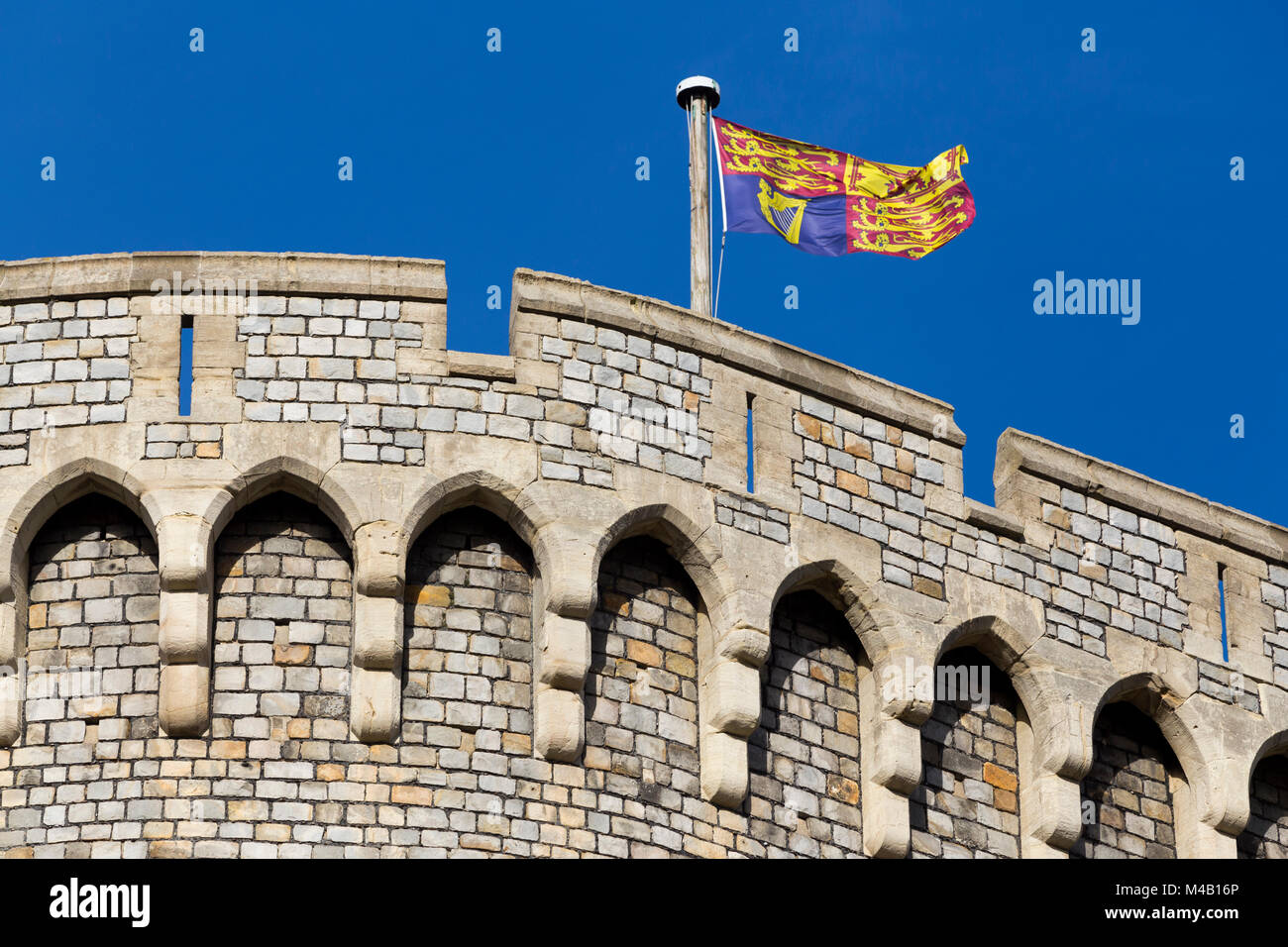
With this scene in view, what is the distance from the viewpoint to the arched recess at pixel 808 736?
862 inches

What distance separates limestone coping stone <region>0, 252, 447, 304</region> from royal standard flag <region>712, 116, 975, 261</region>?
4.02 metres

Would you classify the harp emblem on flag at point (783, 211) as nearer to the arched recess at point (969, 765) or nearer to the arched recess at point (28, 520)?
the arched recess at point (969, 765)

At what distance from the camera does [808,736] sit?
22312mm

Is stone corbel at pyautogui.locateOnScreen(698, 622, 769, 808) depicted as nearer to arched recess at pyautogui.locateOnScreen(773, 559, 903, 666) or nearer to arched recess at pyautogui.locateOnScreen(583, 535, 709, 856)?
arched recess at pyautogui.locateOnScreen(583, 535, 709, 856)

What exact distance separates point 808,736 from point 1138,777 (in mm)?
2808

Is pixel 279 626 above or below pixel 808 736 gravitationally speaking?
above

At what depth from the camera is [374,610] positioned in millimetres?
21125

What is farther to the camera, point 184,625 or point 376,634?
point 376,634

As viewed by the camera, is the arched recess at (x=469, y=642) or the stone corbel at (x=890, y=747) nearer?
the arched recess at (x=469, y=642)

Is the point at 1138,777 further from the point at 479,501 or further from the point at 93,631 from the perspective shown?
the point at 93,631

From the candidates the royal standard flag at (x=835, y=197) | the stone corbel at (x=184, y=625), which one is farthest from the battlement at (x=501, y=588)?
the royal standard flag at (x=835, y=197)

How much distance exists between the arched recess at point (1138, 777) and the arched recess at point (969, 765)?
592mm

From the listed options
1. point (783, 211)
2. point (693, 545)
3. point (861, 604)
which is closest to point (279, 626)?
point (693, 545)
